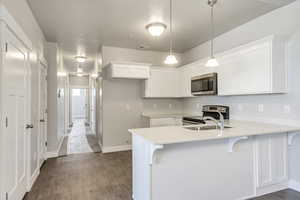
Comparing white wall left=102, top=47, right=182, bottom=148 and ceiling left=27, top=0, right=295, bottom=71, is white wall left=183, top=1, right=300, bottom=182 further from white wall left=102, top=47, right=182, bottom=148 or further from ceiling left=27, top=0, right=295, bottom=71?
white wall left=102, top=47, right=182, bottom=148

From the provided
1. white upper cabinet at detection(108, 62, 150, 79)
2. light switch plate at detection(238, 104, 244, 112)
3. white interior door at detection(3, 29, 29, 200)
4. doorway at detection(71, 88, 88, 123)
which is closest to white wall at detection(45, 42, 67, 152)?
white upper cabinet at detection(108, 62, 150, 79)

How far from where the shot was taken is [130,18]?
3051mm

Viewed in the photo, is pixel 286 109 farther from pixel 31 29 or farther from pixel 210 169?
pixel 31 29

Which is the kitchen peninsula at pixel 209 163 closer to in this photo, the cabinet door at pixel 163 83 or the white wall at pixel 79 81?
the cabinet door at pixel 163 83

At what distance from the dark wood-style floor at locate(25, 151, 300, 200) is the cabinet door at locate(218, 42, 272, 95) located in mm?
1588

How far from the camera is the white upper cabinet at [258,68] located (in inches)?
97.8

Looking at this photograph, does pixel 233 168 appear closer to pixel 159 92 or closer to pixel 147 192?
pixel 147 192

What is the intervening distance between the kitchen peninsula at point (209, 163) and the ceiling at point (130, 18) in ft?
6.25

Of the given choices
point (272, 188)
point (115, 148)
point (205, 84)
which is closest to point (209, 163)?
point (272, 188)

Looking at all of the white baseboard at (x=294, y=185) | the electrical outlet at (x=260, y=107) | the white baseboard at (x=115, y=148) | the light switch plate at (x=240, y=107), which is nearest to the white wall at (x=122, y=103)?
the white baseboard at (x=115, y=148)

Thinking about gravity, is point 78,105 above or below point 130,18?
below

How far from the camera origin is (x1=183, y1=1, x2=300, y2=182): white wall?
2.51 meters

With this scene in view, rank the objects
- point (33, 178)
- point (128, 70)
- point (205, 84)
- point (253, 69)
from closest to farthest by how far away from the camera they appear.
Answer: point (253, 69) < point (33, 178) < point (205, 84) < point (128, 70)

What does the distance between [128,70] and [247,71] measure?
8.26 ft
